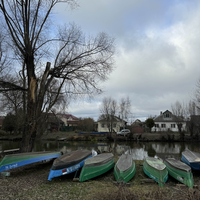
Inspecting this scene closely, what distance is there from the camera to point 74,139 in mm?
34312

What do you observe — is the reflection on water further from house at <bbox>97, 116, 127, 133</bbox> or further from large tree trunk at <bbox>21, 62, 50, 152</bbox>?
house at <bbox>97, 116, 127, 133</bbox>

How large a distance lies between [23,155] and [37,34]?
21.8ft

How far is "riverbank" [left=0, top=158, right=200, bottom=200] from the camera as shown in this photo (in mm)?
3414

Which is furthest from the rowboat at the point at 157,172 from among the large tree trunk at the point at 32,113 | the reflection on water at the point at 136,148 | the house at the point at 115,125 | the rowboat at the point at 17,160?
the house at the point at 115,125

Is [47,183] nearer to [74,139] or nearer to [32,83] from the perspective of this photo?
[32,83]

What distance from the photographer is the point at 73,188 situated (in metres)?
5.45

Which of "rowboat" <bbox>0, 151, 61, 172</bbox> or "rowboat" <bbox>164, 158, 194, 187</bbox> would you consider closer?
"rowboat" <bbox>164, 158, 194, 187</bbox>

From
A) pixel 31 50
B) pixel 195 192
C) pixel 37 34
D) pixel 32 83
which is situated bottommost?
pixel 195 192

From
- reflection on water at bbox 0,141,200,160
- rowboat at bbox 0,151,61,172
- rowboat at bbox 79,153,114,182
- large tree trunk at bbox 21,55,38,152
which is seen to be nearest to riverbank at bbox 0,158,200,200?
rowboat at bbox 79,153,114,182

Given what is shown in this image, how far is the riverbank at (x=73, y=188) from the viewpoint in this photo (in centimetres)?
341

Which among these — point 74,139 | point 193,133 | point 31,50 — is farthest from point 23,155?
point 193,133

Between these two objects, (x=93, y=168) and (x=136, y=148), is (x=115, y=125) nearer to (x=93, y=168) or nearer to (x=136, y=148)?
(x=136, y=148)

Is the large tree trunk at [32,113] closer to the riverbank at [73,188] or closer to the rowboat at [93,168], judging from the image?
the riverbank at [73,188]

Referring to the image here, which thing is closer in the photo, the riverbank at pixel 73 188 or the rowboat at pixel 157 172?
the riverbank at pixel 73 188
